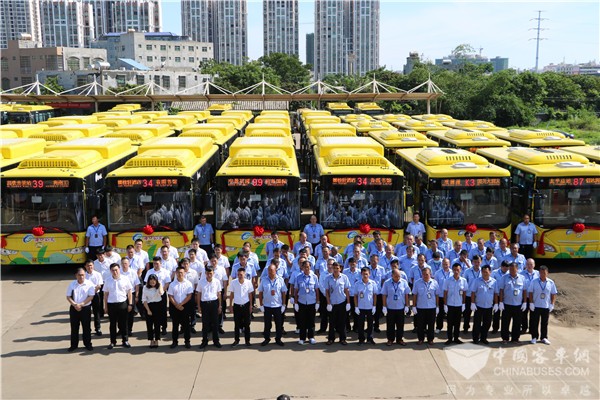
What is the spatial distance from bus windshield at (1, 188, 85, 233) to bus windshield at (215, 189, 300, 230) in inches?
124

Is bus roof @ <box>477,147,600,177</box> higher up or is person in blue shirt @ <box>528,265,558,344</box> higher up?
bus roof @ <box>477,147,600,177</box>

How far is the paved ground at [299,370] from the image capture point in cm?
854

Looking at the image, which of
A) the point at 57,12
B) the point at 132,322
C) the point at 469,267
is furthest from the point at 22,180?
the point at 57,12

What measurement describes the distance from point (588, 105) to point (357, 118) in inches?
1947

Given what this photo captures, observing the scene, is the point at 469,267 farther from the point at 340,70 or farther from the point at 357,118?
the point at 340,70

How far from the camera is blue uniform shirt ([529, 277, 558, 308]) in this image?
1000 centimetres

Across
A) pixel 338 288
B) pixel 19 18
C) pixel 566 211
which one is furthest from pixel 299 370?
pixel 19 18

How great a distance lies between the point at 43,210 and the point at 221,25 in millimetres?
183246

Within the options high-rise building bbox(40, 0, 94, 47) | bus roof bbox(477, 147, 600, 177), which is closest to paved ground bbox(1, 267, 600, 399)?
bus roof bbox(477, 147, 600, 177)

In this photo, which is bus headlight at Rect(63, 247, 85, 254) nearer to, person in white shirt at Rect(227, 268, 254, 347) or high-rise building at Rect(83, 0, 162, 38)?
person in white shirt at Rect(227, 268, 254, 347)

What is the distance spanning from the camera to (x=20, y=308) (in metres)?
12.3

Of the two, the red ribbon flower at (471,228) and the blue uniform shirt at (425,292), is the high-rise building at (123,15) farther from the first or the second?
the blue uniform shirt at (425,292)

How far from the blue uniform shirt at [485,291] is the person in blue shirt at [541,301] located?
0.63 metres

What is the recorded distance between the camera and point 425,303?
1012 cm
